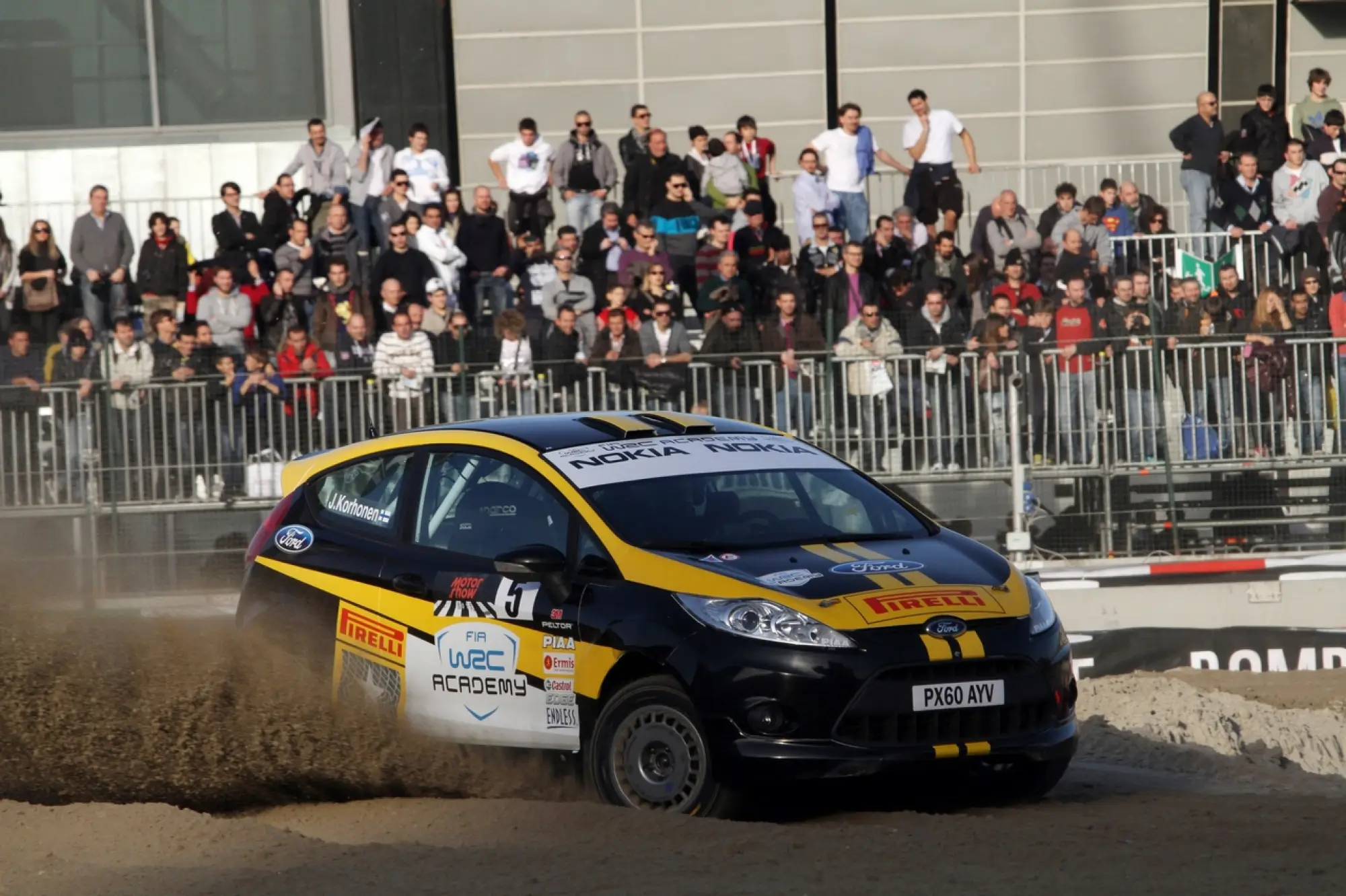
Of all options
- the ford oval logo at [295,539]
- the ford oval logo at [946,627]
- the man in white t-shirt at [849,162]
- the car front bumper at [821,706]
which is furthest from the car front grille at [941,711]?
the man in white t-shirt at [849,162]

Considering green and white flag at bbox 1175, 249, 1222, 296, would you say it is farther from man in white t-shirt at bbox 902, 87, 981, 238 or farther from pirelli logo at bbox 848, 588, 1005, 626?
pirelli logo at bbox 848, 588, 1005, 626

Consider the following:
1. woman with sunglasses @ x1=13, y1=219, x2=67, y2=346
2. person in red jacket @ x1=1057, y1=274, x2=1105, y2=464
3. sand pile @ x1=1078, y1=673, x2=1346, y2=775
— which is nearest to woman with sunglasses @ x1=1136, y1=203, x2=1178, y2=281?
person in red jacket @ x1=1057, y1=274, x2=1105, y2=464

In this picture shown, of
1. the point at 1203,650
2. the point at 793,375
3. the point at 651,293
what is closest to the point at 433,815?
the point at 1203,650

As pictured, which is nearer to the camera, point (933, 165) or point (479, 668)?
point (479, 668)

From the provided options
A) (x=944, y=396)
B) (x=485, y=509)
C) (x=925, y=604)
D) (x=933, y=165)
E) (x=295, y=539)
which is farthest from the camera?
(x=933, y=165)

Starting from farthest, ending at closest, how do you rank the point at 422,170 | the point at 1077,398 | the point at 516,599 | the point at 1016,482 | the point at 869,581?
1. the point at 422,170
2. the point at 1077,398
3. the point at 1016,482
4. the point at 516,599
5. the point at 869,581

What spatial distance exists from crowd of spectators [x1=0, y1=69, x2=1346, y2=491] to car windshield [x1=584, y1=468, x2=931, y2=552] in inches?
253

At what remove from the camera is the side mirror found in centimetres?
742

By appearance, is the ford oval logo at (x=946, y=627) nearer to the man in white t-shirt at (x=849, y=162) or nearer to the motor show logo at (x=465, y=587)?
the motor show logo at (x=465, y=587)

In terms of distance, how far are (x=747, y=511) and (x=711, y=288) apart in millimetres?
8937

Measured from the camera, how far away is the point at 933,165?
19109mm

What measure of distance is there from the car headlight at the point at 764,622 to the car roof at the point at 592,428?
53.7 inches

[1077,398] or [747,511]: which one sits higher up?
[1077,398]

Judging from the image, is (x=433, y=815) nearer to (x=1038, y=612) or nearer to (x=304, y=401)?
(x=1038, y=612)
